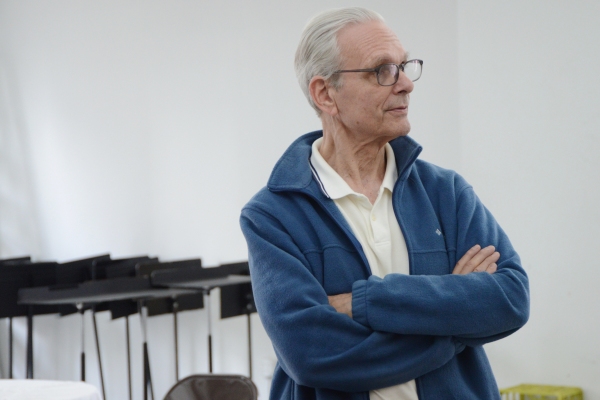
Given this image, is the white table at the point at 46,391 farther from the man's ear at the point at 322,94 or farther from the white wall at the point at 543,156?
the white wall at the point at 543,156

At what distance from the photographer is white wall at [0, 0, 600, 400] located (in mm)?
3713

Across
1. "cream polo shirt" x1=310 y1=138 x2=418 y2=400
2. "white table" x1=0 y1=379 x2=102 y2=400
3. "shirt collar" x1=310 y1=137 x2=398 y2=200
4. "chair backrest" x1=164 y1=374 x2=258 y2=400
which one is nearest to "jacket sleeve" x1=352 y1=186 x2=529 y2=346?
"cream polo shirt" x1=310 y1=138 x2=418 y2=400

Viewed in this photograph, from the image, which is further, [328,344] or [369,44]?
[369,44]

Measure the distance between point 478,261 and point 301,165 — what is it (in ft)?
1.52

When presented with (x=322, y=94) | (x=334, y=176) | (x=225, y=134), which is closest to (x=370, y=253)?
(x=334, y=176)

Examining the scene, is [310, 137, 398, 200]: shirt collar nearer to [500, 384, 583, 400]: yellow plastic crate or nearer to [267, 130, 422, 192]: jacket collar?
[267, 130, 422, 192]: jacket collar

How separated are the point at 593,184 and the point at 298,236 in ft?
8.05

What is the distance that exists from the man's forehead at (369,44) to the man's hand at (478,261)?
0.47m

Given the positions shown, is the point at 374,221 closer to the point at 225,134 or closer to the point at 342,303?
the point at 342,303

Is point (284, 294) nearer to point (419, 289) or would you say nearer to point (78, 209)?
point (419, 289)

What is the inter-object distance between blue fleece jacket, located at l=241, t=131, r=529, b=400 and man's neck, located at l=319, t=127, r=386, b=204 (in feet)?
0.22

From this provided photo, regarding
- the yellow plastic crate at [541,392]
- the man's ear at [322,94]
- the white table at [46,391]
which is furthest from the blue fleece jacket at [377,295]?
the yellow plastic crate at [541,392]

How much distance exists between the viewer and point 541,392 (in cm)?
359

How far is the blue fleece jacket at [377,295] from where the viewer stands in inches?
59.3
